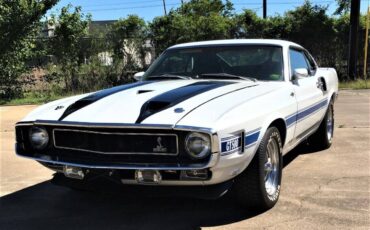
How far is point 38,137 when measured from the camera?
4.59 meters

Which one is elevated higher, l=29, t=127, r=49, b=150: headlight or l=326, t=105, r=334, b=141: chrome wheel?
l=29, t=127, r=49, b=150: headlight

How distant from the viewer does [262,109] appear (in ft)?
15.0

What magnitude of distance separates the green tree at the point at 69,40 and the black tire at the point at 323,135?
1070cm

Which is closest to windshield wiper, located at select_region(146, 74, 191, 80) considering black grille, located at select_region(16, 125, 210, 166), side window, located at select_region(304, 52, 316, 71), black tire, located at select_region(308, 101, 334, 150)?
black grille, located at select_region(16, 125, 210, 166)

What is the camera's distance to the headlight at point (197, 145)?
12.8ft

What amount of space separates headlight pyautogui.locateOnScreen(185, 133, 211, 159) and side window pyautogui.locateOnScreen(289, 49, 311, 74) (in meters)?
Result: 2.30

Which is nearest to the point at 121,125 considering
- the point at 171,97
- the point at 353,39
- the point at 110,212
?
the point at 171,97

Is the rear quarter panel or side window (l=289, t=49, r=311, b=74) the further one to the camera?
side window (l=289, t=49, r=311, b=74)

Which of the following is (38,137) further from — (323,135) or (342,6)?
(342,6)

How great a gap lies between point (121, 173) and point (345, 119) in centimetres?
689

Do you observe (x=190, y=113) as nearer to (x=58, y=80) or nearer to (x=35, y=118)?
(x=35, y=118)

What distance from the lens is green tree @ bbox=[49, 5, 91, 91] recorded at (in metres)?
16.2

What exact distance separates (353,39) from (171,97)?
48.6 feet

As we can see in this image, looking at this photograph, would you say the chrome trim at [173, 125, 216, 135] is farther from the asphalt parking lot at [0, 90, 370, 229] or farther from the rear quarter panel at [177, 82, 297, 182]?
the asphalt parking lot at [0, 90, 370, 229]
